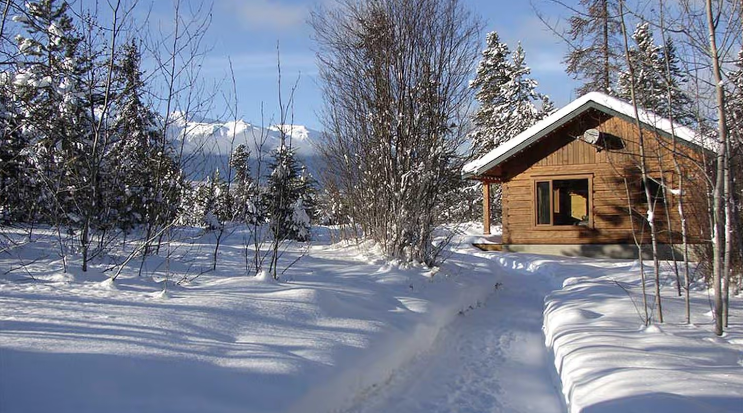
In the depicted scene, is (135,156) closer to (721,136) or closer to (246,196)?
(246,196)

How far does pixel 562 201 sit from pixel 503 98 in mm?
15090

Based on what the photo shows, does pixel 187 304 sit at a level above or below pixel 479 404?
above

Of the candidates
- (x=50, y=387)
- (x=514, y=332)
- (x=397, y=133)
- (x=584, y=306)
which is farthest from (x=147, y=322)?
(x=397, y=133)

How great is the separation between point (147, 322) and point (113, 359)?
76 cm

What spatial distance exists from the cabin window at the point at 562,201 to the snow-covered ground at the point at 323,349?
7.73 metres

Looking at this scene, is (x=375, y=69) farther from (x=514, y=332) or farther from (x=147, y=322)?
(x=147, y=322)

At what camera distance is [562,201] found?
654 inches

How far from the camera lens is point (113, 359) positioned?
2998 millimetres

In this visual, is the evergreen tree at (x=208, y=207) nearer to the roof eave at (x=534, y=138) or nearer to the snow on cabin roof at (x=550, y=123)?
the snow on cabin roof at (x=550, y=123)

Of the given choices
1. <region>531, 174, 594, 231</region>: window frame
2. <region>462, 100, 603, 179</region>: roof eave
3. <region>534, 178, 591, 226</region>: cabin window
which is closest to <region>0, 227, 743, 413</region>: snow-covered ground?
<region>531, 174, 594, 231</region>: window frame

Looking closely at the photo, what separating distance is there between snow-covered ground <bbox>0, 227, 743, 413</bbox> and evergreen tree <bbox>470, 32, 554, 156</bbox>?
2179cm

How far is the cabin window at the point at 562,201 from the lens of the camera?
1494cm

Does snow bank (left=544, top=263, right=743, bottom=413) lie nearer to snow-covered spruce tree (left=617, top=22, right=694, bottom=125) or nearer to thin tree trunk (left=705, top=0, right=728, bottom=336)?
thin tree trunk (left=705, top=0, right=728, bottom=336)

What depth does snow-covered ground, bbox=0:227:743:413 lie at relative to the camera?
2879 millimetres
